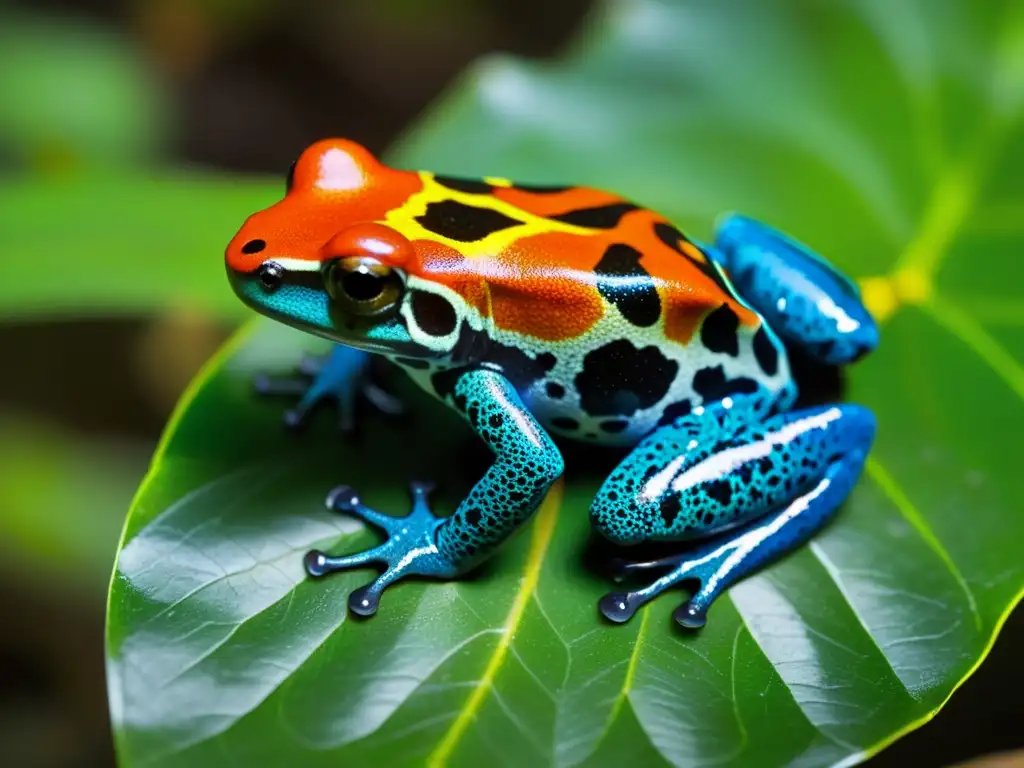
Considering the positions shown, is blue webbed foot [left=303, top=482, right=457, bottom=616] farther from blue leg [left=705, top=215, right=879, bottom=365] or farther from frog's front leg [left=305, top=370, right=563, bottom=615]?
blue leg [left=705, top=215, right=879, bottom=365]

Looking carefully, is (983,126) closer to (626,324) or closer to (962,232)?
(962,232)

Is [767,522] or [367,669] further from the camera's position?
[767,522]

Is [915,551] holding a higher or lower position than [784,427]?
lower

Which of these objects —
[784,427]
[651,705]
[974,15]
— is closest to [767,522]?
[784,427]

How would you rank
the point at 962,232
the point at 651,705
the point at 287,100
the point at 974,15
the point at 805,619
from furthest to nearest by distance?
the point at 287,100
the point at 974,15
the point at 962,232
the point at 805,619
the point at 651,705

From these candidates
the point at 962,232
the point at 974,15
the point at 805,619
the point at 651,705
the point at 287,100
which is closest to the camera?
the point at 651,705

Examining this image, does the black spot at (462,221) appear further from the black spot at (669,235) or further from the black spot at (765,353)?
the black spot at (765,353)
